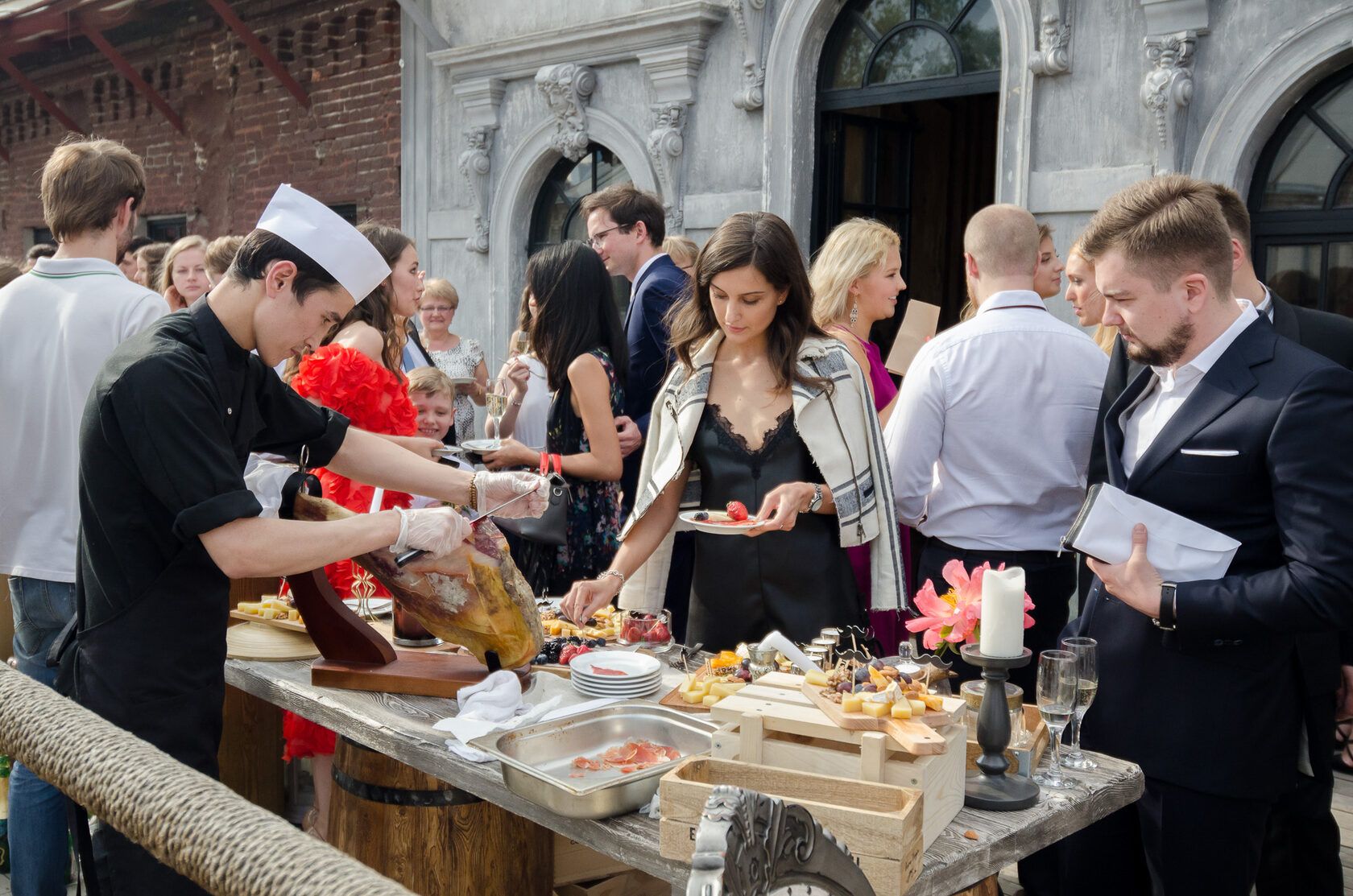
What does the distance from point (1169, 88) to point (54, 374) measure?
14.8 feet

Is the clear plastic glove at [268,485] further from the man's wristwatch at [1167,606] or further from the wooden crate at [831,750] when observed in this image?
the man's wristwatch at [1167,606]

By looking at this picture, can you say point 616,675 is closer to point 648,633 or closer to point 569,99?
point 648,633

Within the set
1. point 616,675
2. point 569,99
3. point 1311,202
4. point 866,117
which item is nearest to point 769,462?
point 616,675

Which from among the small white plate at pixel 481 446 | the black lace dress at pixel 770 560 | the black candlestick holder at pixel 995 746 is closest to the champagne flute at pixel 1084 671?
the black candlestick holder at pixel 995 746

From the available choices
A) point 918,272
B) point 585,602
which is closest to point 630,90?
point 918,272

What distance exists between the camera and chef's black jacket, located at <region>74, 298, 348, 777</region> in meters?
2.06

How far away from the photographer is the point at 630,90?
750cm

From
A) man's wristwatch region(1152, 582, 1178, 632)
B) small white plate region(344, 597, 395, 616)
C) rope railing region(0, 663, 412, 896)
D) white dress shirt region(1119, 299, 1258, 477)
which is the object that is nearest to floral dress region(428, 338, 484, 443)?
small white plate region(344, 597, 395, 616)

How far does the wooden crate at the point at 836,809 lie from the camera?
5.28 ft

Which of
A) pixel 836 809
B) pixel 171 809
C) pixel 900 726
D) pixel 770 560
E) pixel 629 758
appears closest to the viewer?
pixel 171 809

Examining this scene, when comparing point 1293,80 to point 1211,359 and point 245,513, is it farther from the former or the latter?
point 245,513

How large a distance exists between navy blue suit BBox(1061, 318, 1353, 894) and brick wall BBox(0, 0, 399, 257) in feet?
27.0

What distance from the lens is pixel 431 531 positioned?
2.37m

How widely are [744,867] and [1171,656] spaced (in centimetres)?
159
